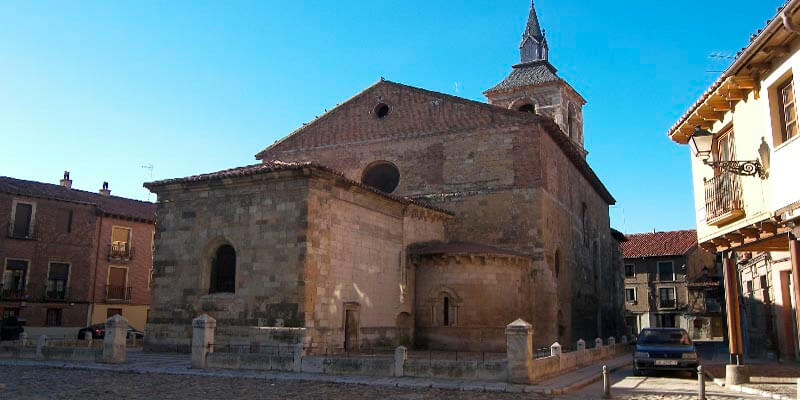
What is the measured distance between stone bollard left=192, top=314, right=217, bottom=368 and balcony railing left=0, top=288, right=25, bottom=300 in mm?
18188

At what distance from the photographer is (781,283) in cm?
1745

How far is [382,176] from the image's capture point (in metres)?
25.3

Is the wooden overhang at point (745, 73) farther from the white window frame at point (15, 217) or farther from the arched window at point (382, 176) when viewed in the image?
the white window frame at point (15, 217)

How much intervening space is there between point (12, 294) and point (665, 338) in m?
26.8

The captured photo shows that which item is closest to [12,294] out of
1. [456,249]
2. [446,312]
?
[446,312]

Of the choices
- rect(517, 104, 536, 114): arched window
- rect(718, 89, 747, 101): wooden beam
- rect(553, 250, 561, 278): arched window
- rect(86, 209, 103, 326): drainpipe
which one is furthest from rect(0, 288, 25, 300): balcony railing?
rect(718, 89, 747, 101): wooden beam

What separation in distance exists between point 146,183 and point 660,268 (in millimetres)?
38424

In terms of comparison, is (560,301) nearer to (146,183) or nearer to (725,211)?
(725,211)

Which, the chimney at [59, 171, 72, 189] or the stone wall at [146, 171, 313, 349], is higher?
the chimney at [59, 171, 72, 189]

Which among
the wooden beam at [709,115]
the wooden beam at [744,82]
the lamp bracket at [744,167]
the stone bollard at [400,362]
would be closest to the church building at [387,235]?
the stone bollard at [400,362]

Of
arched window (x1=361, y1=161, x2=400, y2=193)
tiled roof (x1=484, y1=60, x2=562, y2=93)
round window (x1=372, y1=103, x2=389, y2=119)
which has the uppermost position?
tiled roof (x1=484, y1=60, x2=562, y2=93)

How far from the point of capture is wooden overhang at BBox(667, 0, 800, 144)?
9.17m

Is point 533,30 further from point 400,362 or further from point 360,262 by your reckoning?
point 400,362

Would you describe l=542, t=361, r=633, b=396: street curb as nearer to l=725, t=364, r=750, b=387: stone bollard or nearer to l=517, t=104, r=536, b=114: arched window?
l=725, t=364, r=750, b=387: stone bollard
